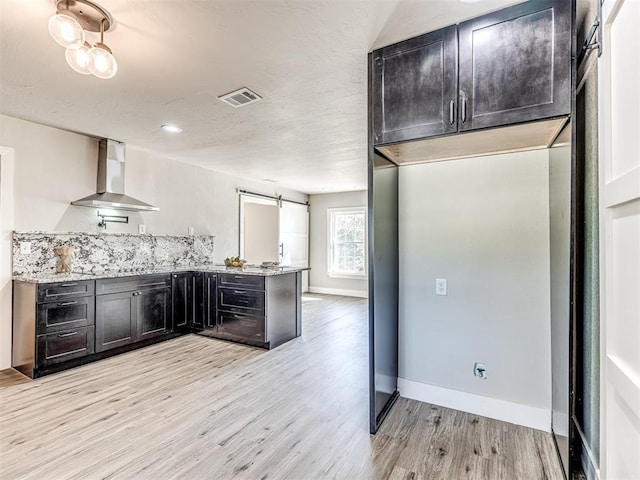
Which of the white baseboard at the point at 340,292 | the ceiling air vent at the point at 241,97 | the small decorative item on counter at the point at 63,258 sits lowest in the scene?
the white baseboard at the point at 340,292

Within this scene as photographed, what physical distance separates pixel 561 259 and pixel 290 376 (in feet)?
7.93

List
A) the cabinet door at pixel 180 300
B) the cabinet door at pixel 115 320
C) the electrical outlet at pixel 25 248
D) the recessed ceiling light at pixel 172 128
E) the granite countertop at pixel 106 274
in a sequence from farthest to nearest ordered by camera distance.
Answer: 1. the cabinet door at pixel 180 300
2. the recessed ceiling light at pixel 172 128
3. the cabinet door at pixel 115 320
4. the electrical outlet at pixel 25 248
5. the granite countertop at pixel 106 274

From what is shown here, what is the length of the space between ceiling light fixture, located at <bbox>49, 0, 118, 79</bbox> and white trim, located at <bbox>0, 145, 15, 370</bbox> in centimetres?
221

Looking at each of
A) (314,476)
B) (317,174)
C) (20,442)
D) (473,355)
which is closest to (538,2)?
(473,355)

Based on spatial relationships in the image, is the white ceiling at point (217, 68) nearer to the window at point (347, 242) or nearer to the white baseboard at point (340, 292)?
the window at point (347, 242)

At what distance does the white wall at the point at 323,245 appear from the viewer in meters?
7.73

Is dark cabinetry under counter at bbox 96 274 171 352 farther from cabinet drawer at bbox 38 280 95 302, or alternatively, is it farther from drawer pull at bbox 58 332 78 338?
drawer pull at bbox 58 332 78 338

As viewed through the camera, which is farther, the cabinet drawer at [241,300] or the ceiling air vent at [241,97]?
the cabinet drawer at [241,300]

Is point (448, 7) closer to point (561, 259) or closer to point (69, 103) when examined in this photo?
point (561, 259)

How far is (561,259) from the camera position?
1.77m

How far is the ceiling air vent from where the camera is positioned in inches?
110

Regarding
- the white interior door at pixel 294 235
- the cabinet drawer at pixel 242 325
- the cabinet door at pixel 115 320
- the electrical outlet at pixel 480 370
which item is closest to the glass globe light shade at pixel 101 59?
the cabinet door at pixel 115 320

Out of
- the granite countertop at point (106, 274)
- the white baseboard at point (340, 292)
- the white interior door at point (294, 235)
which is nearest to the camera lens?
the granite countertop at point (106, 274)

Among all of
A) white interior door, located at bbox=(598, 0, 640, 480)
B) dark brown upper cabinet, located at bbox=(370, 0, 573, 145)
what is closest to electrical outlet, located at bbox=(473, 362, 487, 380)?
white interior door, located at bbox=(598, 0, 640, 480)
